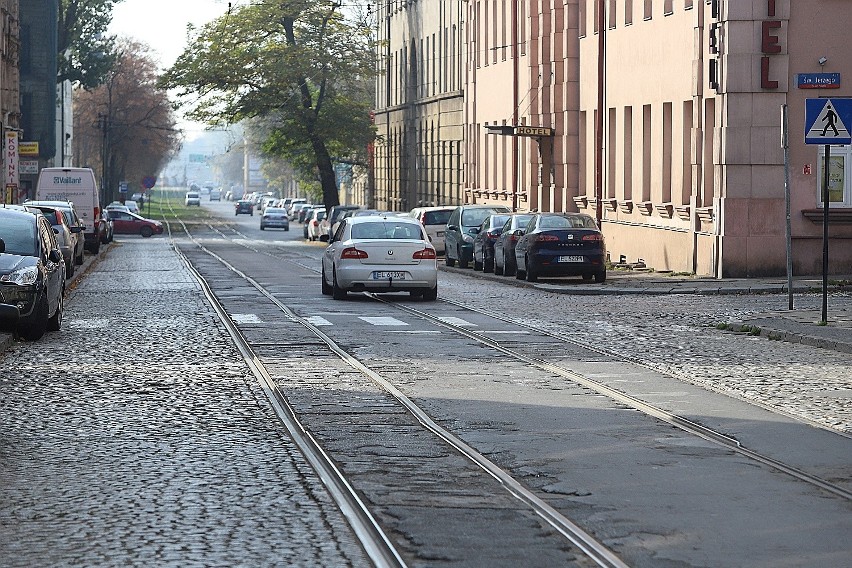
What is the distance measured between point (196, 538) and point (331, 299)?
67.7ft

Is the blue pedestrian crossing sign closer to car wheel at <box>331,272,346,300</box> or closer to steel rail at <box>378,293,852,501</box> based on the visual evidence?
steel rail at <box>378,293,852,501</box>

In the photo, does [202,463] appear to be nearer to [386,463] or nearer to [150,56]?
[386,463]

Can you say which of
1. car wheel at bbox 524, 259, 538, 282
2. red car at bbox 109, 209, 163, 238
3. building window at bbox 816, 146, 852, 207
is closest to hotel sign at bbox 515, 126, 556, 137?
car wheel at bbox 524, 259, 538, 282

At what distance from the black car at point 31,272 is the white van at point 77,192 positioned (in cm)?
3034

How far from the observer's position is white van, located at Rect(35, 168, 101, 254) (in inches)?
2032

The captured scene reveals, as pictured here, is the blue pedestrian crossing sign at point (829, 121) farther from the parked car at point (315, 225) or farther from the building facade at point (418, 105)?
the parked car at point (315, 225)

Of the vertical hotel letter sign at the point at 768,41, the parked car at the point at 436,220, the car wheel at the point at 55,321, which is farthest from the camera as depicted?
the parked car at the point at 436,220

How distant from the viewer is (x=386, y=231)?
1121 inches

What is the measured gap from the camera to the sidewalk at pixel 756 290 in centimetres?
1985

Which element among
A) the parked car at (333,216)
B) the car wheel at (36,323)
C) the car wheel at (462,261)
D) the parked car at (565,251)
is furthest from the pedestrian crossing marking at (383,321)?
the parked car at (333,216)

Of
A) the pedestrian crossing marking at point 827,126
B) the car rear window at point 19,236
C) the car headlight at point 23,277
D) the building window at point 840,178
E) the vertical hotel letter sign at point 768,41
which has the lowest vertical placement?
the car headlight at point 23,277

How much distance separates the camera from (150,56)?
11825 cm

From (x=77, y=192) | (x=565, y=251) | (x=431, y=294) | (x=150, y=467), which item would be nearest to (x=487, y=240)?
(x=565, y=251)

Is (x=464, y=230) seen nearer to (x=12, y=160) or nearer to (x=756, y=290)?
(x=12, y=160)
